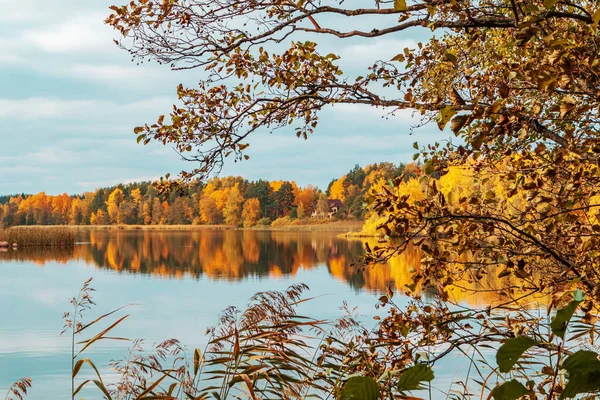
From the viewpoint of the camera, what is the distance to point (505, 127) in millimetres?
2701

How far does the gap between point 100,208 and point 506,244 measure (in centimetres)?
9008

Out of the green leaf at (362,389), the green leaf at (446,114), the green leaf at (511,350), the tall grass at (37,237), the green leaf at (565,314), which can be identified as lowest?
the tall grass at (37,237)

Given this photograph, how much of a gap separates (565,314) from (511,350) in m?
0.14

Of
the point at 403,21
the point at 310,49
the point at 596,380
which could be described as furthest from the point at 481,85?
the point at 596,380

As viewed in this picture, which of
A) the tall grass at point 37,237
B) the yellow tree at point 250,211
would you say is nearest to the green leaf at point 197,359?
the tall grass at point 37,237

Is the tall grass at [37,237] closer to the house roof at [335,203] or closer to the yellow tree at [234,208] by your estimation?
the yellow tree at [234,208]

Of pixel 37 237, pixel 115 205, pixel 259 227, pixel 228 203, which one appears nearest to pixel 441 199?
pixel 37 237

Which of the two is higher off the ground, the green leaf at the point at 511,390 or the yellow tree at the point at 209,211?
the yellow tree at the point at 209,211

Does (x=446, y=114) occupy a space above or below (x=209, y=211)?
below

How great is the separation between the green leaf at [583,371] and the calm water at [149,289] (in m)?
2.32

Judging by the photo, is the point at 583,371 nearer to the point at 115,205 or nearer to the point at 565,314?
the point at 565,314

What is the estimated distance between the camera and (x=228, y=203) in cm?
7444

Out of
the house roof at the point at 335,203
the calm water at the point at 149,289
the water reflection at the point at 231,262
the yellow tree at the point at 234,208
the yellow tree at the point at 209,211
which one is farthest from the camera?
the house roof at the point at 335,203

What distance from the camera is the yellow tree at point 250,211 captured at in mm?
75250
